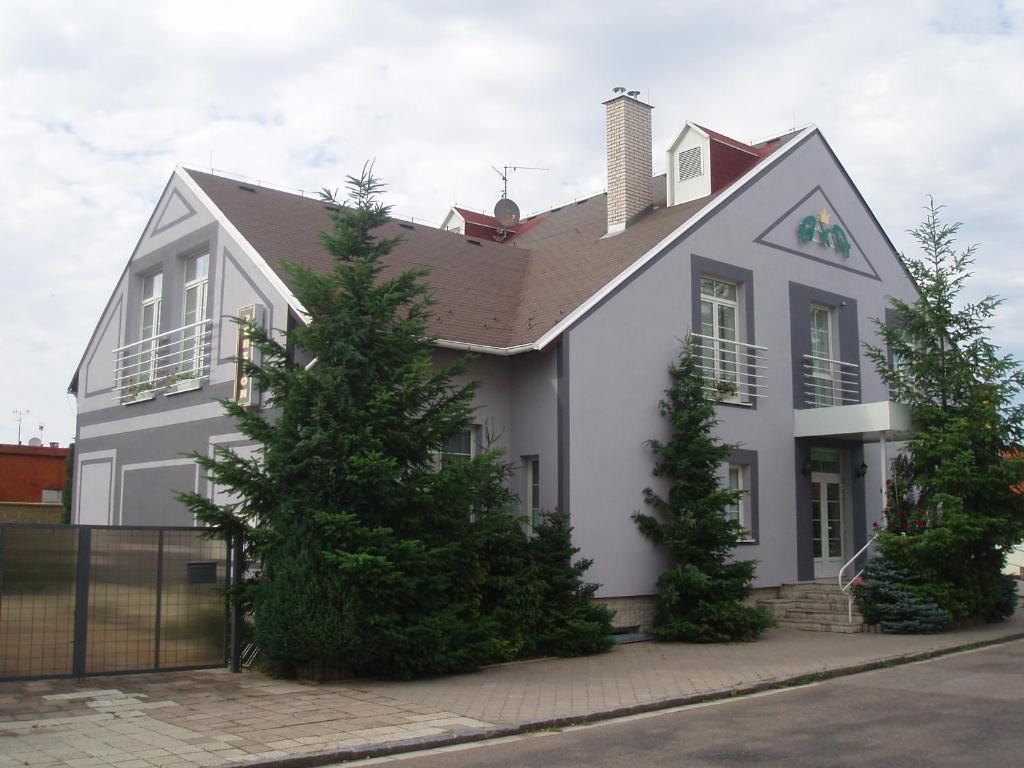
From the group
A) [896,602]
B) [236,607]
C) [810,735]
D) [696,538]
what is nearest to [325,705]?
[236,607]

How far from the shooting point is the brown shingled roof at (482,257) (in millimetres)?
15477

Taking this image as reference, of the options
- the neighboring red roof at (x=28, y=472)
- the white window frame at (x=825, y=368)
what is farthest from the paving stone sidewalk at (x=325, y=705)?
the neighboring red roof at (x=28, y=472)

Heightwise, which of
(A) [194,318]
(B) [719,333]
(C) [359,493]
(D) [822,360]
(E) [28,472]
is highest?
(A) [194,318]

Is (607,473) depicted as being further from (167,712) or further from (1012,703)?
(167,712)

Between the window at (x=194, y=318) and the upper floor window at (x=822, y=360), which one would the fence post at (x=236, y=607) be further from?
the upper floor window at (x=822, y=360)

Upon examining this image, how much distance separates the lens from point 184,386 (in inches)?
644

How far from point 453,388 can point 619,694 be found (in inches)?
161

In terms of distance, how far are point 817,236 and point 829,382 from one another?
111 inches

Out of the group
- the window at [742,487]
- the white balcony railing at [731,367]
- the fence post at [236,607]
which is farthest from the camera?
the window at [742,487]

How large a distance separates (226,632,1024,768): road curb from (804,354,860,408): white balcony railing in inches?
255

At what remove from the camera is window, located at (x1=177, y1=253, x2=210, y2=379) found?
53.5 ft

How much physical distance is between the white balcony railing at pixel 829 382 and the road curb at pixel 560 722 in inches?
255

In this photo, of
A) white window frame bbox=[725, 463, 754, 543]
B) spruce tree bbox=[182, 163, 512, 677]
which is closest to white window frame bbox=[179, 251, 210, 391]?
spruce tree bbox=[182, 163, 512, 677]

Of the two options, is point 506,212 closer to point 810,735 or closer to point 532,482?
point 532,482
